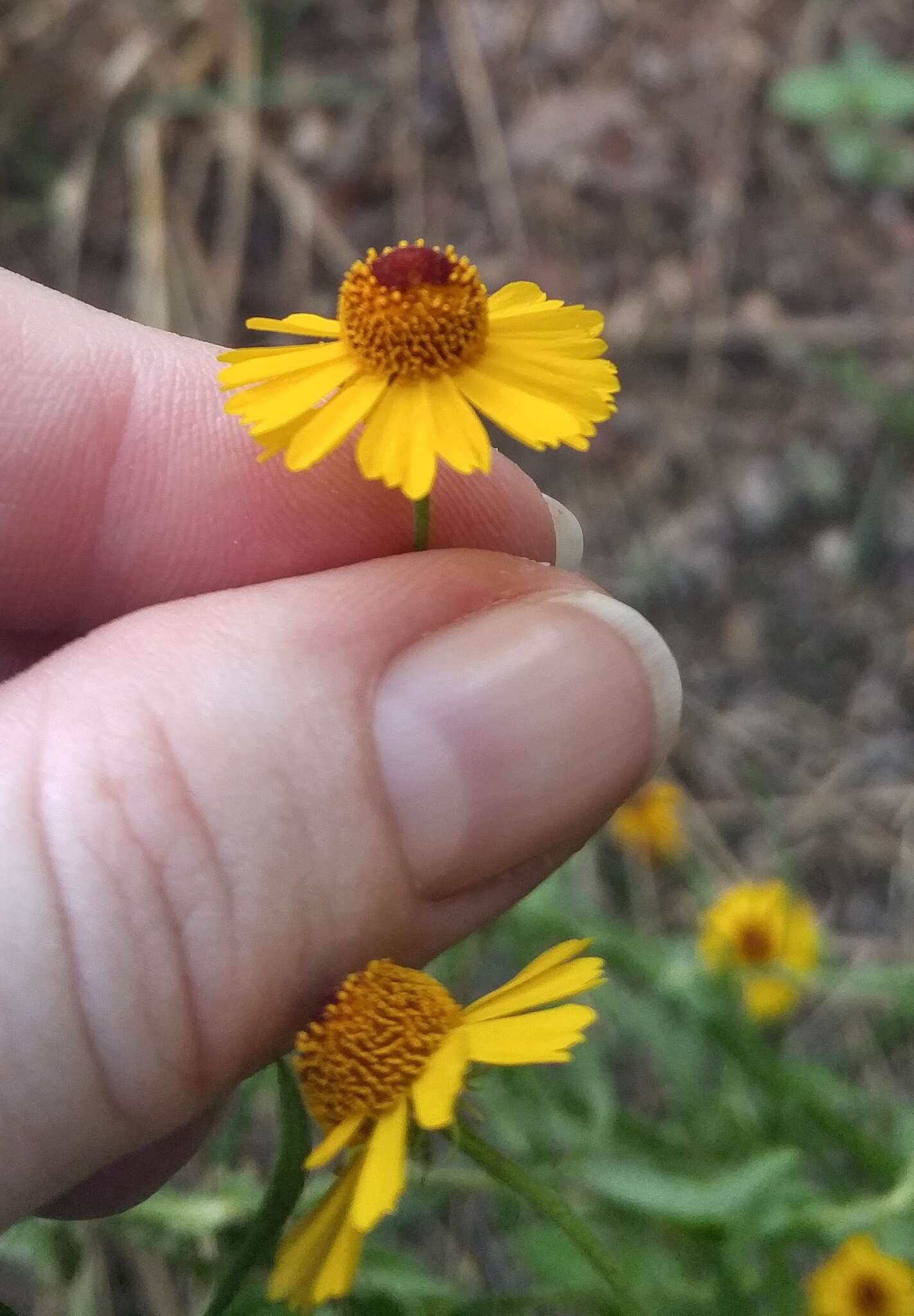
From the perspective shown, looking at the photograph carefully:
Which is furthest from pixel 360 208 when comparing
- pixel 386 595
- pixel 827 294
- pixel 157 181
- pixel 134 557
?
pixel 386 595

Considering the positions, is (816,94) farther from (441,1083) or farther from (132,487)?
(441,1083)

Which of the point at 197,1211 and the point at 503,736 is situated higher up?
the point at 503,736

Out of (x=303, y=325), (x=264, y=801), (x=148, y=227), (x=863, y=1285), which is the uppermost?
(x=148, y=227)

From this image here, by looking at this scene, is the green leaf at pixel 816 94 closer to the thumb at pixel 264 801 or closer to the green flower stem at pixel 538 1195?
the thumb at pixel 264 801

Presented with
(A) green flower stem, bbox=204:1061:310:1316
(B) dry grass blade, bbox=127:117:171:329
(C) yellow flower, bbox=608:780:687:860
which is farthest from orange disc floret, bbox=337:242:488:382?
(B) dry grass blade, bbox=127:117:171:329

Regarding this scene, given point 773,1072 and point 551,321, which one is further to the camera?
point 773,1072

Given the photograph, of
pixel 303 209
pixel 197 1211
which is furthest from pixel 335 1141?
pixel 303 209

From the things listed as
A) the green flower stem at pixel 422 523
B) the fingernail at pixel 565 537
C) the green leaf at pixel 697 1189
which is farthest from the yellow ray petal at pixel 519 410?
the green leaf at pixel 697 1189

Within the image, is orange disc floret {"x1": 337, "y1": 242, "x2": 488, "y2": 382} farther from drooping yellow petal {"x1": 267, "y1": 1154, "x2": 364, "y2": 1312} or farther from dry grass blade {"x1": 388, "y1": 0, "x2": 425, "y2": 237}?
dry grass blade {"x1": 388, "y1": 0, "x2": 425, "y2": 237}

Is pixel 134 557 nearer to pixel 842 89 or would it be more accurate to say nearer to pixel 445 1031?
pixel 445 1031
